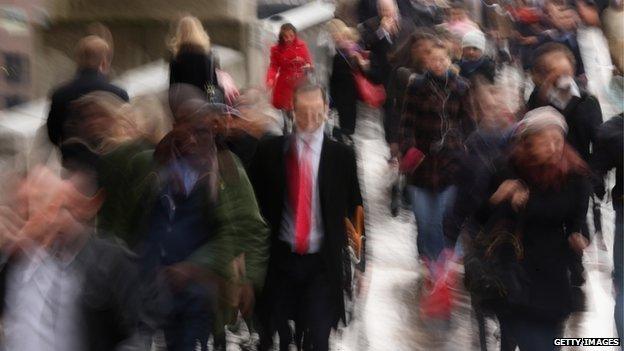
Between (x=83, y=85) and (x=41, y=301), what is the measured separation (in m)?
3.31

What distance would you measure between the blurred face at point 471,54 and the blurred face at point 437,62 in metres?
1.78

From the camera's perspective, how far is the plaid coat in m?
8.91

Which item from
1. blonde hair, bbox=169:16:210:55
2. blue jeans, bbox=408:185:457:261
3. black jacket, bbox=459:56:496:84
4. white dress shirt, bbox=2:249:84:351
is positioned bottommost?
black jacket, bbox=459:56:496:84

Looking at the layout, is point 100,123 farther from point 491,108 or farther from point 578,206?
point 491,108

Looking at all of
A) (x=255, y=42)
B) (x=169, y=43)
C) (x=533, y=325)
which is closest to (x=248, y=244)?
(x=533, y=325)

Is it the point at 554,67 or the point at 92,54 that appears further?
the point at 92,54

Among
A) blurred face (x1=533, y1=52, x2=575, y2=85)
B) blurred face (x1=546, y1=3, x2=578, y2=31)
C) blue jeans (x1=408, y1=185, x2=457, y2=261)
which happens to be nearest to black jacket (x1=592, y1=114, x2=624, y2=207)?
blurred face (x1=533, y1=52, x2=575, y2=85)

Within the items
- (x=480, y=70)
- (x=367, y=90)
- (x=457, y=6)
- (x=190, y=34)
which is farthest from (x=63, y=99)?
(x=457, y=6)

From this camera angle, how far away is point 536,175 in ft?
21.4

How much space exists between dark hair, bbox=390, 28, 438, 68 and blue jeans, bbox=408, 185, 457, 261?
1.07 m

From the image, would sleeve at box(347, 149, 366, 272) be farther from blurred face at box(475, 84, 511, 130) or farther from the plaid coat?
the plaid coat

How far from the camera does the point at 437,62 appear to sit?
30.4 ft

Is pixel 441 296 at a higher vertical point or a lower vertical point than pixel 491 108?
lower

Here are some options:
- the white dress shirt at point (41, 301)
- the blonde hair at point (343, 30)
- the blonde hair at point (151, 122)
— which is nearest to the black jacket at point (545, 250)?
the blonde hair at point (151, 122)
